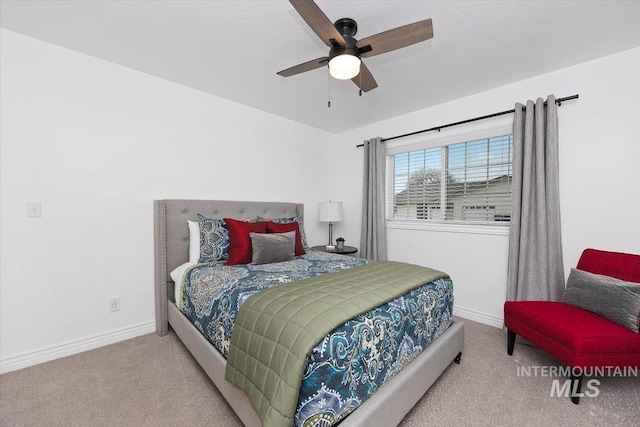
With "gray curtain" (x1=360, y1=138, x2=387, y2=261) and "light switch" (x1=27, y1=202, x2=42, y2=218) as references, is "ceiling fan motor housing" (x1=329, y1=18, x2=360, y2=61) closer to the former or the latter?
"gray curtain" (x1=360, y1=138, x2=387, y2=261)

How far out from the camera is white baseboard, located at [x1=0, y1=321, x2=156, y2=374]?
2012 millimetres

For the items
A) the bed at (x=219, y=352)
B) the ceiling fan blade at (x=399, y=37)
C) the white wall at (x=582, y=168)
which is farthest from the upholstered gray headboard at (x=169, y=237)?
the white wall at (x=582, y=168)

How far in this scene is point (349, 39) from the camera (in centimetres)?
171

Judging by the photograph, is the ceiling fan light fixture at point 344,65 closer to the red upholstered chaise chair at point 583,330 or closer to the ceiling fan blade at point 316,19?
the ceiling fan blade at point 316,19

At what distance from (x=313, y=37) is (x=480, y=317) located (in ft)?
10.3

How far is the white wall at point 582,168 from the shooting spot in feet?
7.21

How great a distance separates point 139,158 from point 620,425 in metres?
3.90

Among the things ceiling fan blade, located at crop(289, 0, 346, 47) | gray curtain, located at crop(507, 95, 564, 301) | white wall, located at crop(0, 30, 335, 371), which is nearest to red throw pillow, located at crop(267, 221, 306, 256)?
white wall, located at crop(0, 30, 335, 371)

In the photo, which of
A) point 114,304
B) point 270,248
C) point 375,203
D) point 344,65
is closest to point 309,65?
point 344,65

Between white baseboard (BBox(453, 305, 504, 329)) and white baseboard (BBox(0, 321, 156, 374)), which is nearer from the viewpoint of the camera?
white baseboard (BBox(0, 321, 156, 374))

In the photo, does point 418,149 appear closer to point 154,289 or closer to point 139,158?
point 139,158

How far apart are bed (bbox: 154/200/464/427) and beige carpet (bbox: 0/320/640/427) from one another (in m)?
0.13

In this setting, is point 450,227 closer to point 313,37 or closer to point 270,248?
point 270,248

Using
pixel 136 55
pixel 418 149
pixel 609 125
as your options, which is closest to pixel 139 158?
pixel 136 55
